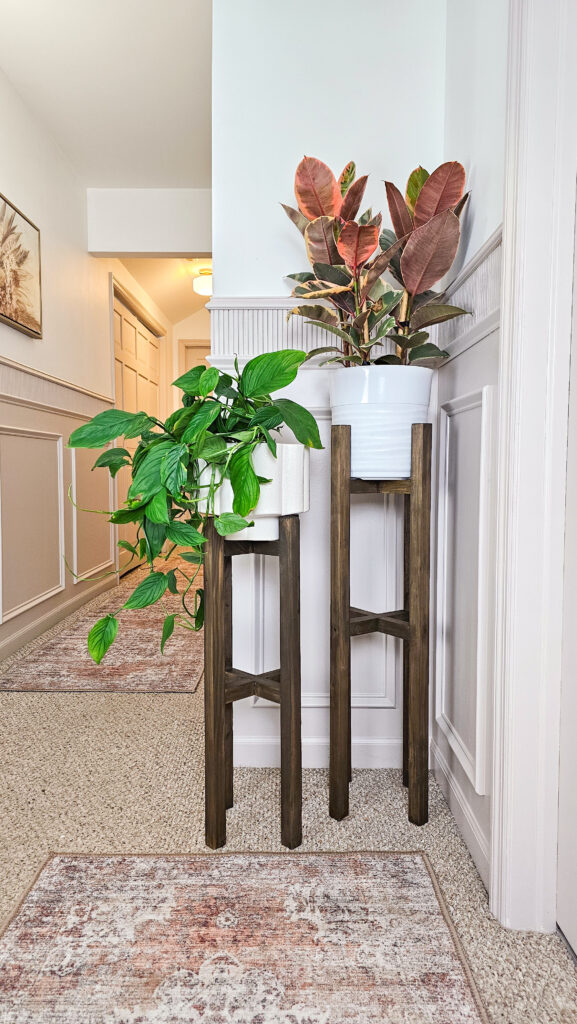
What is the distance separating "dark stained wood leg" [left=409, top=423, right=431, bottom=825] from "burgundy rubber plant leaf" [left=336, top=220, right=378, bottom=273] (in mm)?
339

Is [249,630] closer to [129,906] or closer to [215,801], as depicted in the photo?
[215,801]

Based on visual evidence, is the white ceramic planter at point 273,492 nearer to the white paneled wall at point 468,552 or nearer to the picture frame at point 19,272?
the white paneled wall at point 468,552

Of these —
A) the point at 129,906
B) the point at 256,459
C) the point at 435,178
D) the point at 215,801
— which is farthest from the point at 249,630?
the point at 435,178

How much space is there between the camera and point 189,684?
88.5 inches

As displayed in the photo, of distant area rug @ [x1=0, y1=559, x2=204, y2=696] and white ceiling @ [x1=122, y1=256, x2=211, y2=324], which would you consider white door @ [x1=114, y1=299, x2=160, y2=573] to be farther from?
distant area rug @ [x1=0, y1=559, x2=204, y2=696]

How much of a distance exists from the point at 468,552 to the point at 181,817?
0.84 meters

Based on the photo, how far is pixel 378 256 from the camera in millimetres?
1210

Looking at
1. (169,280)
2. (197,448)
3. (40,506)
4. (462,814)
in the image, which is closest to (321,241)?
(197,448)

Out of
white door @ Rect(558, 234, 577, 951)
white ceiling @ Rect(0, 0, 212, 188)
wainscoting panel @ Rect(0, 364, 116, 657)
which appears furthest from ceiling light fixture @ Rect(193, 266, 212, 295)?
white door @ Rect(558, 234, 577, 951)

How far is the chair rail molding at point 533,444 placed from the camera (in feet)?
3.16

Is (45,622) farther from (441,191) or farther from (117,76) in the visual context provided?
(441,191)

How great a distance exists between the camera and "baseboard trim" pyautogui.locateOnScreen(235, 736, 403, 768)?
1621 millimetres

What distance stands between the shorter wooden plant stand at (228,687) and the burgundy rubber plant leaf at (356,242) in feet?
1.68

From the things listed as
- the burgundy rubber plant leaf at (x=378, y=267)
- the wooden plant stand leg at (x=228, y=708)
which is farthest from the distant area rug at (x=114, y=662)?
the burgundy rubber plant leaf at (x=378, y=267)
